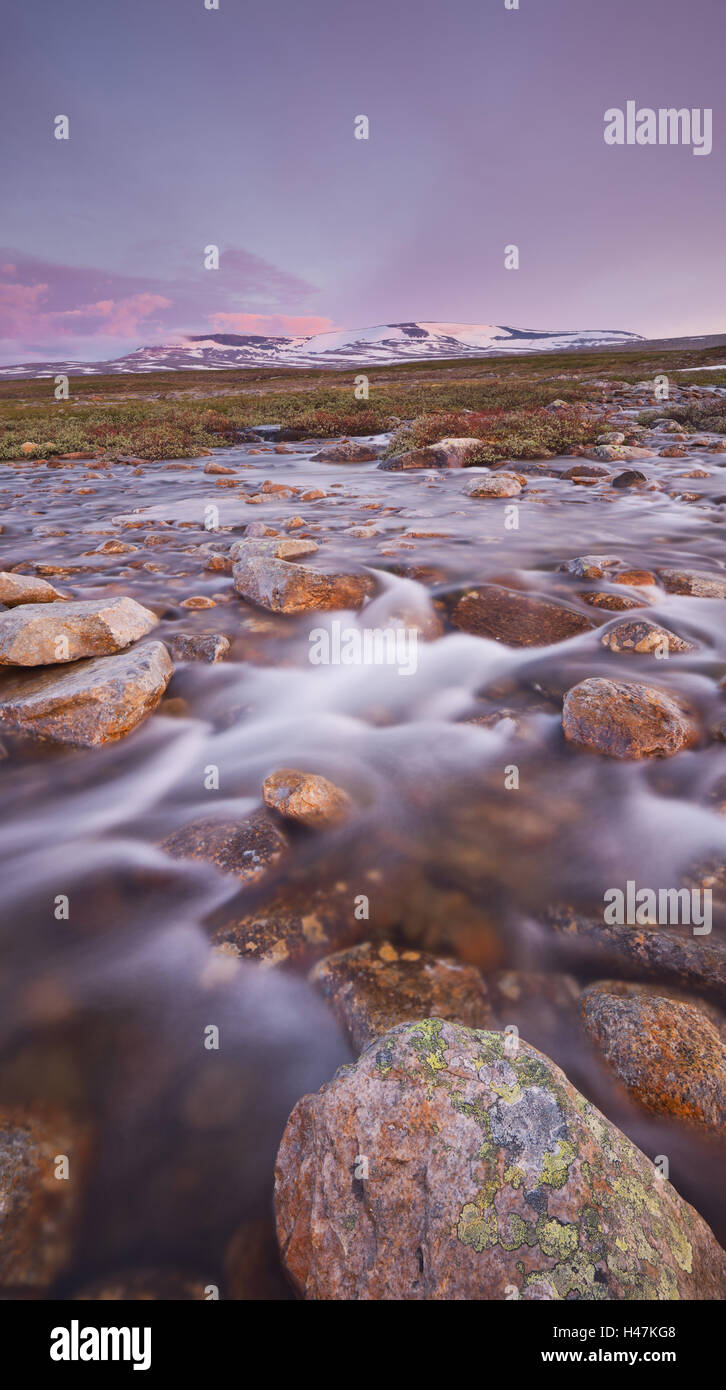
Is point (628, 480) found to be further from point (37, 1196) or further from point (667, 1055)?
point (37, 1196)

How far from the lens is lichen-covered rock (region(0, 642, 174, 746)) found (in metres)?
5.18

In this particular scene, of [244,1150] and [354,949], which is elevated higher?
[354,949]

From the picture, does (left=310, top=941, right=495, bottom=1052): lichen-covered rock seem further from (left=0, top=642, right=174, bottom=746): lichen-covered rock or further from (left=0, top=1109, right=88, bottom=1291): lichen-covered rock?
(left=0, top=642, right=174, bottom=746): lichen-covered rock

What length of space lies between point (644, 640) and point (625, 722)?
222 cm

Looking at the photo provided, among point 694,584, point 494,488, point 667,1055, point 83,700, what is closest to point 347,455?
point 494,488

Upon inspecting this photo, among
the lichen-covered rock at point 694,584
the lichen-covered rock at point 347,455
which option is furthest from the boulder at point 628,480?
the lichen-covered rock at point 347,455

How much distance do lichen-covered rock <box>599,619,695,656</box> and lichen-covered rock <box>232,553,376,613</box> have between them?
3355mm

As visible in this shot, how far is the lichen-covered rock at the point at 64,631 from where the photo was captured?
19.2ft

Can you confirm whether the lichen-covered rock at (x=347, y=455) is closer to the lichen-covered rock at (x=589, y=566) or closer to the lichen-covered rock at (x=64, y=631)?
the lichen-covered rock at (x=589, y=566)

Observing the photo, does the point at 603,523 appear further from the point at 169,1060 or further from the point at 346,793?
the point at 169,1060

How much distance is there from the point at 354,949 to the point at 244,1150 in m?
1.08

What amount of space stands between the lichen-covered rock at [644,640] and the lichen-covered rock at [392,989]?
4669mm
